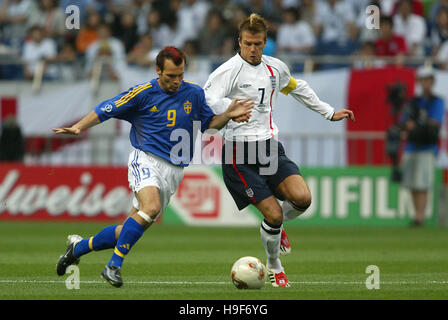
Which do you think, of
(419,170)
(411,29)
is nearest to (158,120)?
(419,170)

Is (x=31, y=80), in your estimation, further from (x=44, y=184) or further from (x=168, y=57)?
(x=168, y=57)

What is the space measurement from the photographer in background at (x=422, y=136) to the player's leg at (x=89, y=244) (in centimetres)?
951

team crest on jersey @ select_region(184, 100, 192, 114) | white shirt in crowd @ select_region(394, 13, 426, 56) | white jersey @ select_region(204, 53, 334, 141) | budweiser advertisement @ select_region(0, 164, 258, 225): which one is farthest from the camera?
white shirt in crowd @ select_region(394, 13, 426, 56)

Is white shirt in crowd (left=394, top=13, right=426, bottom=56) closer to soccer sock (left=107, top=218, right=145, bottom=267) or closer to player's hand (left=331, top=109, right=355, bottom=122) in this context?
player's hand (left=331, top=109, right=355, bottom=122)

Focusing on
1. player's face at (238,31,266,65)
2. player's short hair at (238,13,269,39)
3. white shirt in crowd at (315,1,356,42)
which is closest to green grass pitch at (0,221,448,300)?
player's face at (238,31,266,65)

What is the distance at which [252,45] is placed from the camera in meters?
9.34

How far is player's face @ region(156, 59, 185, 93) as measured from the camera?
8828mm

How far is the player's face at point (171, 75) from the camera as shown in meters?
8.83

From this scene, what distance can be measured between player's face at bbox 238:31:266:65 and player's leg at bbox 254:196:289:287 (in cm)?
144

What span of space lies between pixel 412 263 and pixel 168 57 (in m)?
4.56

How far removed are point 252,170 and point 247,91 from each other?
81 cm

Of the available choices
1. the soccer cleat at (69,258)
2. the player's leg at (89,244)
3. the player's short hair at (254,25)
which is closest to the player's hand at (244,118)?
the player's short hair at (254,25)

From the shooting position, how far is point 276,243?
371 inches
